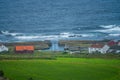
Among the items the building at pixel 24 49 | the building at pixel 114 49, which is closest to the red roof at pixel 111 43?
the building at pixel 114 49

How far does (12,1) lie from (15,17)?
215mm

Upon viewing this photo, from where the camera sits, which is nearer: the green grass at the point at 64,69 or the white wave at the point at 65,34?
the green grass at the point at 64,69

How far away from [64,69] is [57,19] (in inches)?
26.1

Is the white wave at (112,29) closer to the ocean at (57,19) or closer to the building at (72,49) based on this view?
the ocean at (57,19)

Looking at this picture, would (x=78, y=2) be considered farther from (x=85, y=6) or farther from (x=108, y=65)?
(x=108, y=65)

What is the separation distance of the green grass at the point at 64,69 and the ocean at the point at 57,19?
0.30m

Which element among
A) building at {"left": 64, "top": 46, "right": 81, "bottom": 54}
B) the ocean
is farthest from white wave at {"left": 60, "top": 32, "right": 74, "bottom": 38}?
building at {"left": 64, "top": 46, "right": 81, "bottom": 54}

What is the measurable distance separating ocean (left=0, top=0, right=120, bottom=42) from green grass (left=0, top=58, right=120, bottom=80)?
0.30 m

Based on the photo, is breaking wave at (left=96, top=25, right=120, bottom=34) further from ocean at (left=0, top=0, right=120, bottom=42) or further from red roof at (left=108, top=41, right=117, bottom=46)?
red roof at (left=108, top=41, right=117, bottom=46)

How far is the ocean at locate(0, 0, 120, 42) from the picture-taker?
26.1ft

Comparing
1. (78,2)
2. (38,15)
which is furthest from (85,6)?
(38,15)

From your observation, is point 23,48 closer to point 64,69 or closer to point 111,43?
point 64,69

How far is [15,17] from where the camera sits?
26.2 ft

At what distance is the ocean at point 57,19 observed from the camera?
7.95 meters
